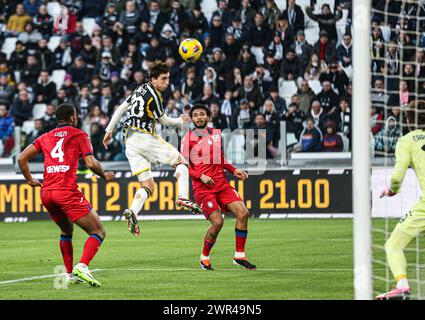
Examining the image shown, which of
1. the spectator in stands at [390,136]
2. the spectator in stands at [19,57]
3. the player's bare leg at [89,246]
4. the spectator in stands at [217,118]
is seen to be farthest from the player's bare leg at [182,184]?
the spectator in stands at [19,57]

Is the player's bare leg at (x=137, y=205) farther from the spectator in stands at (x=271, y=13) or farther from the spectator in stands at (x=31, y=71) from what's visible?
the spectator in stands at (x=31, y=71)

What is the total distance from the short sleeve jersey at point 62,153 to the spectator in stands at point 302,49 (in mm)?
13717

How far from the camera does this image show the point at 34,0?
1088 inches

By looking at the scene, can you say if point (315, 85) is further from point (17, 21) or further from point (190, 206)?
point (190, 206)

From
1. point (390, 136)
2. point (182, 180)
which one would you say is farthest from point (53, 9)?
point (182, 180)

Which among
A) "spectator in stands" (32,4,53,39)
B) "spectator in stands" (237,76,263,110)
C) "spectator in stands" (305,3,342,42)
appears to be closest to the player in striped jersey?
"spectator in stands" (237,76,263,110)

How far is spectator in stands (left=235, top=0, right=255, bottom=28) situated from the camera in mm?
24364

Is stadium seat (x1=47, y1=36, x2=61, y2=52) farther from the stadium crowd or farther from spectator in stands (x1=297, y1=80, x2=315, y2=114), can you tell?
spectator in stands (x1=297, y1=80, x2=315, y2=114)

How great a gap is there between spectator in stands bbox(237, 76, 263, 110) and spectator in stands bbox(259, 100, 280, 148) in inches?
8.7

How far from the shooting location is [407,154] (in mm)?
8859

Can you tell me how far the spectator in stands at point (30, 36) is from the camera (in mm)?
26531

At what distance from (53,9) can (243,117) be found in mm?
8273

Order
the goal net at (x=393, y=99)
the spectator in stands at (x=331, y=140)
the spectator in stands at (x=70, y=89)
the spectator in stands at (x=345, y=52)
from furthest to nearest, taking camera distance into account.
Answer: the spectator in stands at (x=70, y=89), the spectator in stands at (x=345, y=52), the spectator in stands at (x=331, y=140), the goal net at (x=393, y=99)

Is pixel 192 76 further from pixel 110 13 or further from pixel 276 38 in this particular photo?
pixel 110 13
